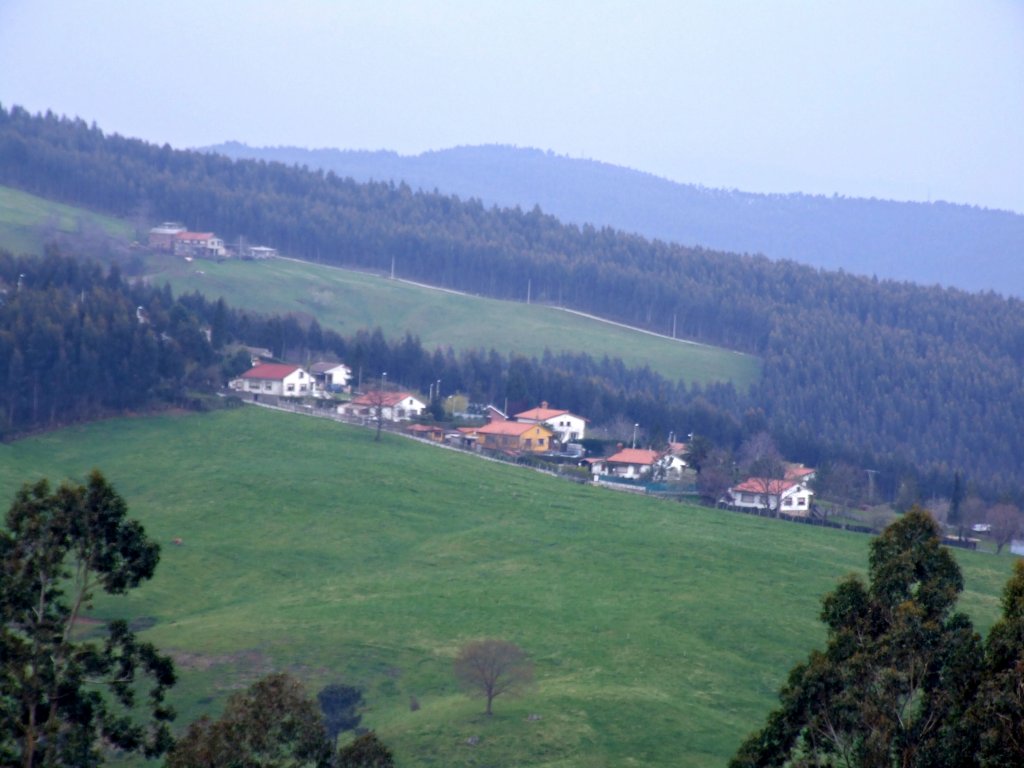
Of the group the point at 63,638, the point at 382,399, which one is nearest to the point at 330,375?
the point at 382,399

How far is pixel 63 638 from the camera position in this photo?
58.8ft

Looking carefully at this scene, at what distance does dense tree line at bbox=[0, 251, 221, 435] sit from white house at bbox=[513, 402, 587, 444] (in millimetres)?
20430

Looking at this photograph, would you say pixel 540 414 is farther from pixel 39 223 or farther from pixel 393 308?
pixel 39 223

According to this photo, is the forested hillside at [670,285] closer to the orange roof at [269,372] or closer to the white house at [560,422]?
the white house at [560,422]

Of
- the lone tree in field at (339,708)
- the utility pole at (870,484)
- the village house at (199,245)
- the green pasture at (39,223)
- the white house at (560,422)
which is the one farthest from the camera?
the village house at (199,245)

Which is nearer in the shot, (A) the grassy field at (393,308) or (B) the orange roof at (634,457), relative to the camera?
(B) the orange roof at (634,457)

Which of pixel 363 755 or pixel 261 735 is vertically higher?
pixel 261 735

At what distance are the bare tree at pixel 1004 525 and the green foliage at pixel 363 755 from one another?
50022 millimetres

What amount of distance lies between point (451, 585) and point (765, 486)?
2518 centimetres

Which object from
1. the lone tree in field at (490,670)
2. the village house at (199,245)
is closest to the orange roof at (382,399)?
the lone tree in field at (490,670)

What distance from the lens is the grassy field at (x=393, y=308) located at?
12194 centimetres

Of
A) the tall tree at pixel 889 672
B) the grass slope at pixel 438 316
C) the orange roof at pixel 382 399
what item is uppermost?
the tall tree at pixel 889 672

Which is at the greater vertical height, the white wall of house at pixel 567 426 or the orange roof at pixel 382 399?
the orange roof at pixel 382 399

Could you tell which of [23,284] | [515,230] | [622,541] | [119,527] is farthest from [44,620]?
[515,230]
